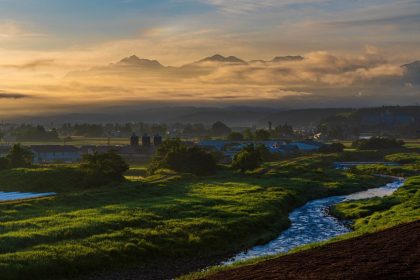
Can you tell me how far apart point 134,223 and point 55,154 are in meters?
126

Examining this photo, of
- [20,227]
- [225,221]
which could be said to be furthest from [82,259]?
[225,221]

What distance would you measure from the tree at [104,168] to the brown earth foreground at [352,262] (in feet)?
192

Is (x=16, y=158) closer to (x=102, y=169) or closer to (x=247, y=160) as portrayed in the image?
(x=102, y=169)

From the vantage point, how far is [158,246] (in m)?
47.7

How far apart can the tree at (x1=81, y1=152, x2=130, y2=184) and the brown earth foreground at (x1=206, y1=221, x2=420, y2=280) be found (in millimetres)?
58501

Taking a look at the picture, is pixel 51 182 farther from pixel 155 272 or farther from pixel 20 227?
pixel 155 272

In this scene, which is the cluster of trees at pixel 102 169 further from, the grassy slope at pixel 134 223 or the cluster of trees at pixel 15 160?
the cluster of trees at pixel 15 160

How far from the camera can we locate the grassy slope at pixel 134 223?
140 feet

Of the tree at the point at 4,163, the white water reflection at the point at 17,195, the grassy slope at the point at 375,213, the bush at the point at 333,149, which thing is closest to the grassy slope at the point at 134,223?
the white water reflection at the point at 17,195

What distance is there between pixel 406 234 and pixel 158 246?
845 inches

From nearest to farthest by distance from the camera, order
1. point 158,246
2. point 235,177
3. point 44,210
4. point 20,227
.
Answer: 1. point 158,246
2. point 20,227
3. point 44,210
4. point 235,177

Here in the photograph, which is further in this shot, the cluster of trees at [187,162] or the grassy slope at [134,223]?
the cluster of trees at [187,162]

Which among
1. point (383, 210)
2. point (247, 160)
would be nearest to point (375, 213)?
point (383, 210)

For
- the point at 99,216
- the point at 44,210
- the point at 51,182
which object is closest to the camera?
the point at 99,216
